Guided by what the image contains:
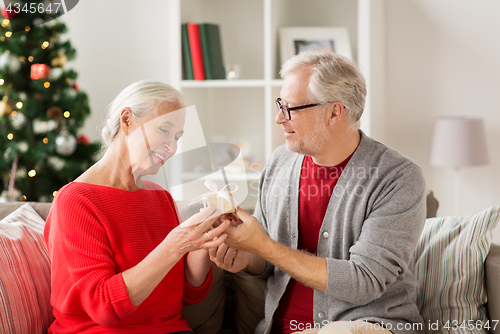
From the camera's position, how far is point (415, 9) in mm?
2803

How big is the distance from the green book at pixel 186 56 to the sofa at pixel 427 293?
1289mm

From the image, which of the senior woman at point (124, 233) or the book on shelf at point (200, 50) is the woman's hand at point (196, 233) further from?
the book on shelf at point (200, 50)

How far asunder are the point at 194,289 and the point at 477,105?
231cm

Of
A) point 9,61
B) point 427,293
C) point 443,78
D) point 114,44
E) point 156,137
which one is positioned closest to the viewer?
point 156,137

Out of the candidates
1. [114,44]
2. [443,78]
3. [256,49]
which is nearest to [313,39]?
[256,49]

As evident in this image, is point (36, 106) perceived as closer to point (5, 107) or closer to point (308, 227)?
point (5, 107)

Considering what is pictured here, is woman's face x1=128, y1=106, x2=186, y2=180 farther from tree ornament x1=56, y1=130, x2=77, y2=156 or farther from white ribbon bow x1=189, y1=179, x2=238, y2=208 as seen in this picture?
tree ornament x1=56, y1=130, x2=77, y2=156

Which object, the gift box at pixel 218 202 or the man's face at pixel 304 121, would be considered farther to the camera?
the man's face at pixel 304 121

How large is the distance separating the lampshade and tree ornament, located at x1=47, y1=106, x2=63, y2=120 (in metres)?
2.16

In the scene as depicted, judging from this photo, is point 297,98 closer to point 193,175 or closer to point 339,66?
point 339,66

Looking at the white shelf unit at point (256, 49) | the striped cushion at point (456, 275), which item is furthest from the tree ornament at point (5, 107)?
the striped cushion at point (456, 275)

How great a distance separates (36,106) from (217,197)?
1.88 m

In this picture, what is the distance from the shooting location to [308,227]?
1.38m

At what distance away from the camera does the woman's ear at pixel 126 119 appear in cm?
102
